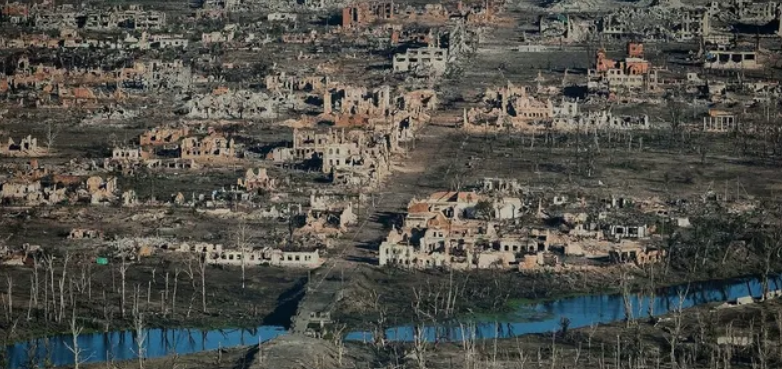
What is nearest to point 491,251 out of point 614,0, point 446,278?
point 446,278

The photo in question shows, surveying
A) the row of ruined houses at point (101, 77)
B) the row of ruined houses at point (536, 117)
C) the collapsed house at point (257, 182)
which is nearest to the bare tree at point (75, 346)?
the collapsed house at point (257, 182)

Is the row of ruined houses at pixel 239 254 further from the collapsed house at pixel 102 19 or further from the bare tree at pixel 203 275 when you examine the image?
the collapsed house at pixel 102 19

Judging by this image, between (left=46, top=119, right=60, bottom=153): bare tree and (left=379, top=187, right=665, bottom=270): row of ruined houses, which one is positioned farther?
(left=46, top=119, right=60, bottom=153): bare tree

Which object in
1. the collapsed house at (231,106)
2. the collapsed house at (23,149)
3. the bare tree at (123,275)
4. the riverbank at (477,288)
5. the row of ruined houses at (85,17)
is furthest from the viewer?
the row of ruined houses at (85,17)

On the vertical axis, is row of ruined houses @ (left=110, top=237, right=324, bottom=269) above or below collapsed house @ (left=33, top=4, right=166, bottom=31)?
above

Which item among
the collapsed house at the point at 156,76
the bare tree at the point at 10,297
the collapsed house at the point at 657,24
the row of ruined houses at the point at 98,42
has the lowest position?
the collapsed house at the point at 657,24

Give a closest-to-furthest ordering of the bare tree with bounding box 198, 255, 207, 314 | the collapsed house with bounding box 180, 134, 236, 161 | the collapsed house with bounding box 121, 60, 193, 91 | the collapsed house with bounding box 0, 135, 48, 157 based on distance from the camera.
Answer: the bare tree with bounding box 198, 255, 207, 314, the collapsed house with bounding box 180, 134, 236, 161, the collapsed house with bounding box 0, 135, 48, 157, the collapsed house with bounding box 121, 60, 193, 91

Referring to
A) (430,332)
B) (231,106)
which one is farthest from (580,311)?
(231,106)

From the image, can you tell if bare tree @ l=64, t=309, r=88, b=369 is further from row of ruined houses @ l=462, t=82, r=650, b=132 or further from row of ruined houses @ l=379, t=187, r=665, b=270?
row of ruined houses @ l=462, t=82, r=650, b=132

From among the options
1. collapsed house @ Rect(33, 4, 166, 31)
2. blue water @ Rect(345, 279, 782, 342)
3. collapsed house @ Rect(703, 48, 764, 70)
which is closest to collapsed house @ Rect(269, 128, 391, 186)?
blue water @ Rect(345, 279, 782, 342)

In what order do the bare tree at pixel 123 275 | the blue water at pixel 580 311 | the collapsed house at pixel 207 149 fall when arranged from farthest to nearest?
1. the collapsed house at pixel 207 149
2. the bare tree at pixel 123 275
3. the blue water at pixel 580 311
